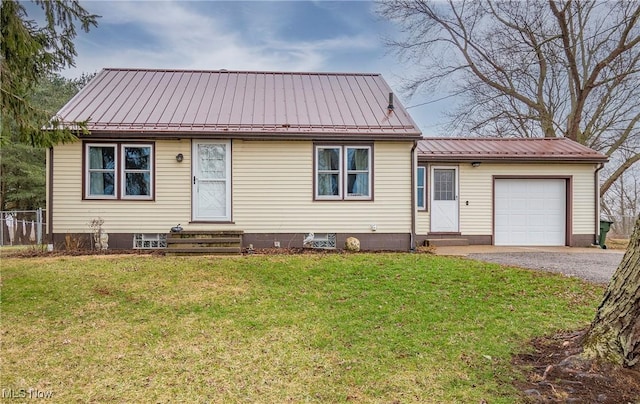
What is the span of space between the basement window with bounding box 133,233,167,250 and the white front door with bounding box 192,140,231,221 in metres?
0.98

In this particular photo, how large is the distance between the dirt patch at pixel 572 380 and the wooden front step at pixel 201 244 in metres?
6.38

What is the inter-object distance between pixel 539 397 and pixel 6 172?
2555 cm

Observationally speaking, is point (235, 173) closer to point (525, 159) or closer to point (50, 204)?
point (50, 204)

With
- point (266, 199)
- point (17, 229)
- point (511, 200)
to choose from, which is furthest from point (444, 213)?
Result: point (17, 229)

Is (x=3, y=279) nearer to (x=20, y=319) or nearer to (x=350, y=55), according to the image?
(x=20, y=319)

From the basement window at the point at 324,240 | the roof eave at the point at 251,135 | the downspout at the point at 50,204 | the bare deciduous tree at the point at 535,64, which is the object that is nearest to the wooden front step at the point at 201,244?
the basement window at the point at 324,240

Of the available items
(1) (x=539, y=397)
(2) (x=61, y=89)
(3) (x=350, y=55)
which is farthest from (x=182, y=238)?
(2) (x=61, y=89)

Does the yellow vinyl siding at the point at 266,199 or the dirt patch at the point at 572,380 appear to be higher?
the yellow vinyl siding at the point at 266,199

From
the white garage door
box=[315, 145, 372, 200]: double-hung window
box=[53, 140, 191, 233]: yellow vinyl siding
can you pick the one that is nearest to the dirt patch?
box=[315, 145, 372, 200]: double-hung window

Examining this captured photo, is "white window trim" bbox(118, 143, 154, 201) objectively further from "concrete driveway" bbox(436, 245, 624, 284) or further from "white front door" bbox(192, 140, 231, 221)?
"concrete driveway" bbox(436, 245, 624, 284)

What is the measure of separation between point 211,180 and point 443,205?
22.2 feet

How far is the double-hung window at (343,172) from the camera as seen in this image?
9.34 m

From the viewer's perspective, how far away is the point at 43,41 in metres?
6.73

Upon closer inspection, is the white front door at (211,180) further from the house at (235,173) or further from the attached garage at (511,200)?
the attached garage at (511,200)
